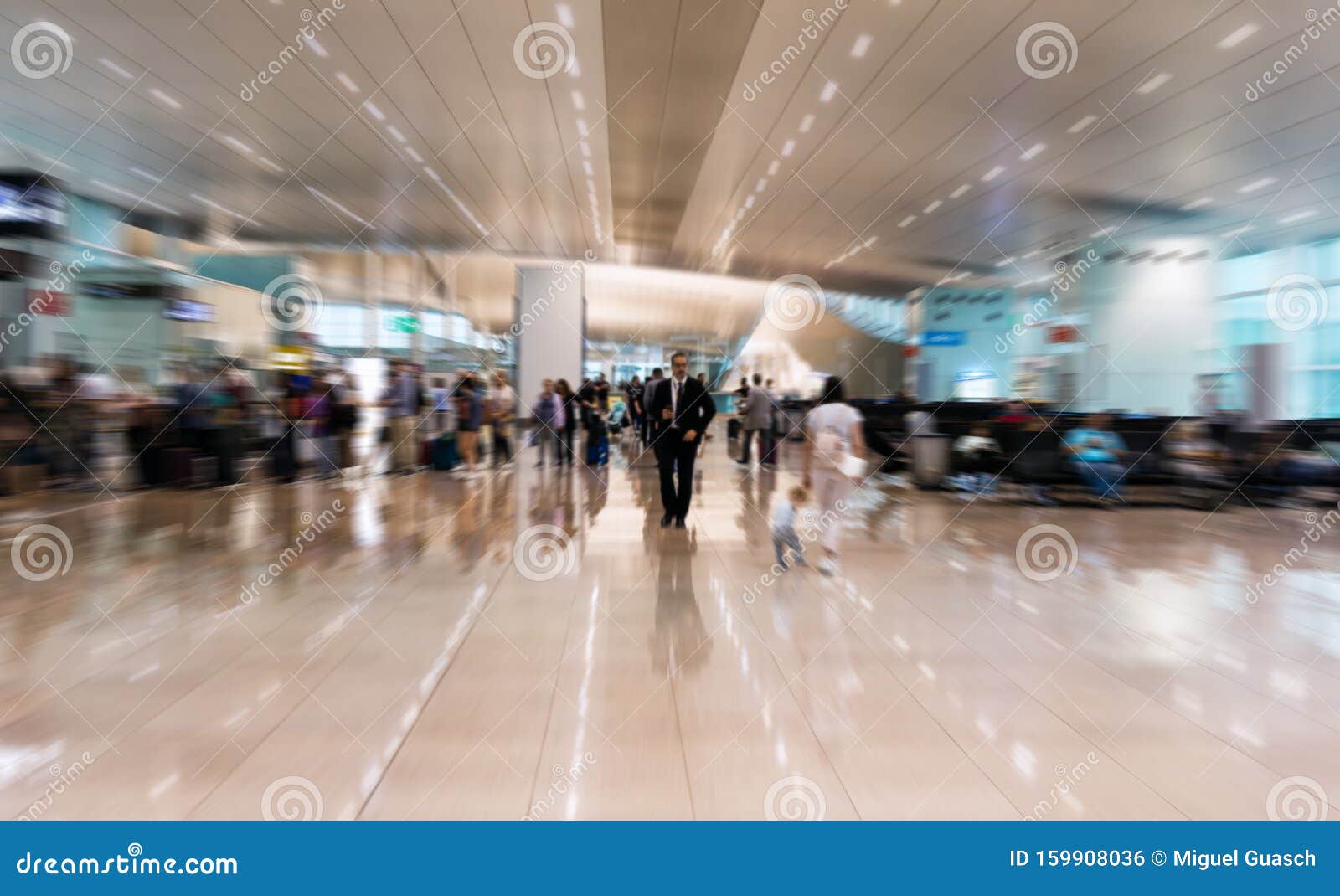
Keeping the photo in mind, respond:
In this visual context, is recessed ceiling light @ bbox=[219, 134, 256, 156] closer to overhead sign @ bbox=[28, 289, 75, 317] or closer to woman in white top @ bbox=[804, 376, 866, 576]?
overhead sign @ bbox=[28, 289, 75, 317]

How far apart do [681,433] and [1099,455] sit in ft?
23.9

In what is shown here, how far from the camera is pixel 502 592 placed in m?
5.66

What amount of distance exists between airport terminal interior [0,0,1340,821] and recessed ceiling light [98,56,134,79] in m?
0.12

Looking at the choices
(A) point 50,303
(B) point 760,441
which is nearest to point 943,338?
(B) point 760,441

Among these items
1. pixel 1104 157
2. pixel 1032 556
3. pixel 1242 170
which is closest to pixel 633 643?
pixel 1032 556

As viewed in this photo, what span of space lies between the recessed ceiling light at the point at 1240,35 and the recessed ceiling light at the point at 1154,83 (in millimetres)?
838

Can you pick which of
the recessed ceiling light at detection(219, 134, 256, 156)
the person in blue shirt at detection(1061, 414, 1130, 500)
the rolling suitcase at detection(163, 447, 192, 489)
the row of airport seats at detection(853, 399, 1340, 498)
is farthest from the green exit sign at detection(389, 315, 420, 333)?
the person in blue shirt at detection(1061, 414, 1130, 500)

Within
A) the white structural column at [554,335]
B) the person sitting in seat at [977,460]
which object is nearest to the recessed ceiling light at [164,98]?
the person sitting in seat at [977,460]

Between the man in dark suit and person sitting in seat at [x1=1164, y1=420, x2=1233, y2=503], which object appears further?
person sitting in seat at [x1=1164, y1=420, x2=1233, y2=503]

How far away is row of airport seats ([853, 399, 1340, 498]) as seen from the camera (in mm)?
11453

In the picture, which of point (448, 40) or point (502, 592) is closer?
point (502, 592)

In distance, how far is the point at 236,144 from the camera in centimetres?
1385
